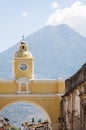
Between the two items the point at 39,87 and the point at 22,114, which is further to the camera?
the point at 22,114

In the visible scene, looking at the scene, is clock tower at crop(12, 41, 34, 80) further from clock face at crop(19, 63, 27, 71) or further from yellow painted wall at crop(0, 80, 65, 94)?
yellow painted wall at crop(0, 80, 65, 94)

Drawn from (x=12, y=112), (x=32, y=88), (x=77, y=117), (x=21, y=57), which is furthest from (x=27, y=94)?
(x=12, y=112)

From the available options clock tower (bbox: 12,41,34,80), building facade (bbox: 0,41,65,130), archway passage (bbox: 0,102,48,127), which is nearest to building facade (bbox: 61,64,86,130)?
building facade (bbox: 0,41,65,130)

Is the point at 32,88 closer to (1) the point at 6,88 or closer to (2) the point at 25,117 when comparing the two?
(1) the point at 6,88

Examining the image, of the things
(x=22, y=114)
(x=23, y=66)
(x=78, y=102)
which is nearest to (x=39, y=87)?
(x=23, y=66)

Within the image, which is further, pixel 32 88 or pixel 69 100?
pixel 32 88

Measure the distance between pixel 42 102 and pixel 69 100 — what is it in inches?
502

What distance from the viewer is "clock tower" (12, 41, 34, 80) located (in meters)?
42.0

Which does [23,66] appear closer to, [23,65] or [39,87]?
[23,65]

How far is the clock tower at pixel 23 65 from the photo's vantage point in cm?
4197

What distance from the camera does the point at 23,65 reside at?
42469 millimetres

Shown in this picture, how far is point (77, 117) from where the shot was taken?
24047 millimetres

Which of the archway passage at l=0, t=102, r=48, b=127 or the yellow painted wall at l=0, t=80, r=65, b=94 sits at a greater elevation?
the archway passage at l=0, t=102, r=48, b=127

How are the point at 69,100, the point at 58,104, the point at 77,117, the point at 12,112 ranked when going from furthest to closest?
the point at 12,112, the point at 58,104, the point at 69,100, the point at 77,117
